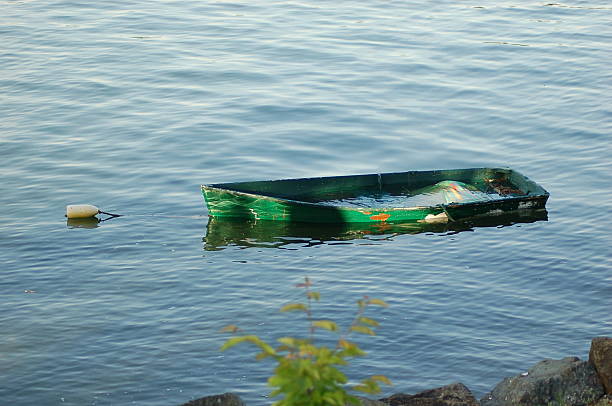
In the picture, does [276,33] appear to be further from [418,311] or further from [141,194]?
[418,311]

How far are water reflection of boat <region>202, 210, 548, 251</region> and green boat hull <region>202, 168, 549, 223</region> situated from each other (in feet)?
0.47

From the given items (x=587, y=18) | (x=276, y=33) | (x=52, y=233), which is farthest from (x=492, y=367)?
(x=587, y=18)

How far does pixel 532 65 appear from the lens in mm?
37969

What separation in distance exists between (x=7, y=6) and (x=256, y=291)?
3320 centimetres

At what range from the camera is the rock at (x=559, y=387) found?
1275 cm

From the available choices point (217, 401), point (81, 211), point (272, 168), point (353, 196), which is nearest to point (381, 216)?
point (353, 196)

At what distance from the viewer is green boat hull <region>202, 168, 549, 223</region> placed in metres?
22.3

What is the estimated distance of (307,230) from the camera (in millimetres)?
22469

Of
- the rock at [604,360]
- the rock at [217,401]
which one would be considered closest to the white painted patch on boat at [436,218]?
the rock at [604,360]

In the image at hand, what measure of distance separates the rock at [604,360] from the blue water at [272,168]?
257cm

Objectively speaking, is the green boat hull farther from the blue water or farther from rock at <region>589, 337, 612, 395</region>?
rock at <region>589, 337, 612, 395</region>

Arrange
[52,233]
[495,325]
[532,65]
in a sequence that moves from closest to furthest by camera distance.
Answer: [495,325], [52,233], [532,65]

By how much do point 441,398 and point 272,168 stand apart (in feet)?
46.9

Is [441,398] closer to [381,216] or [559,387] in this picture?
[559,387]
